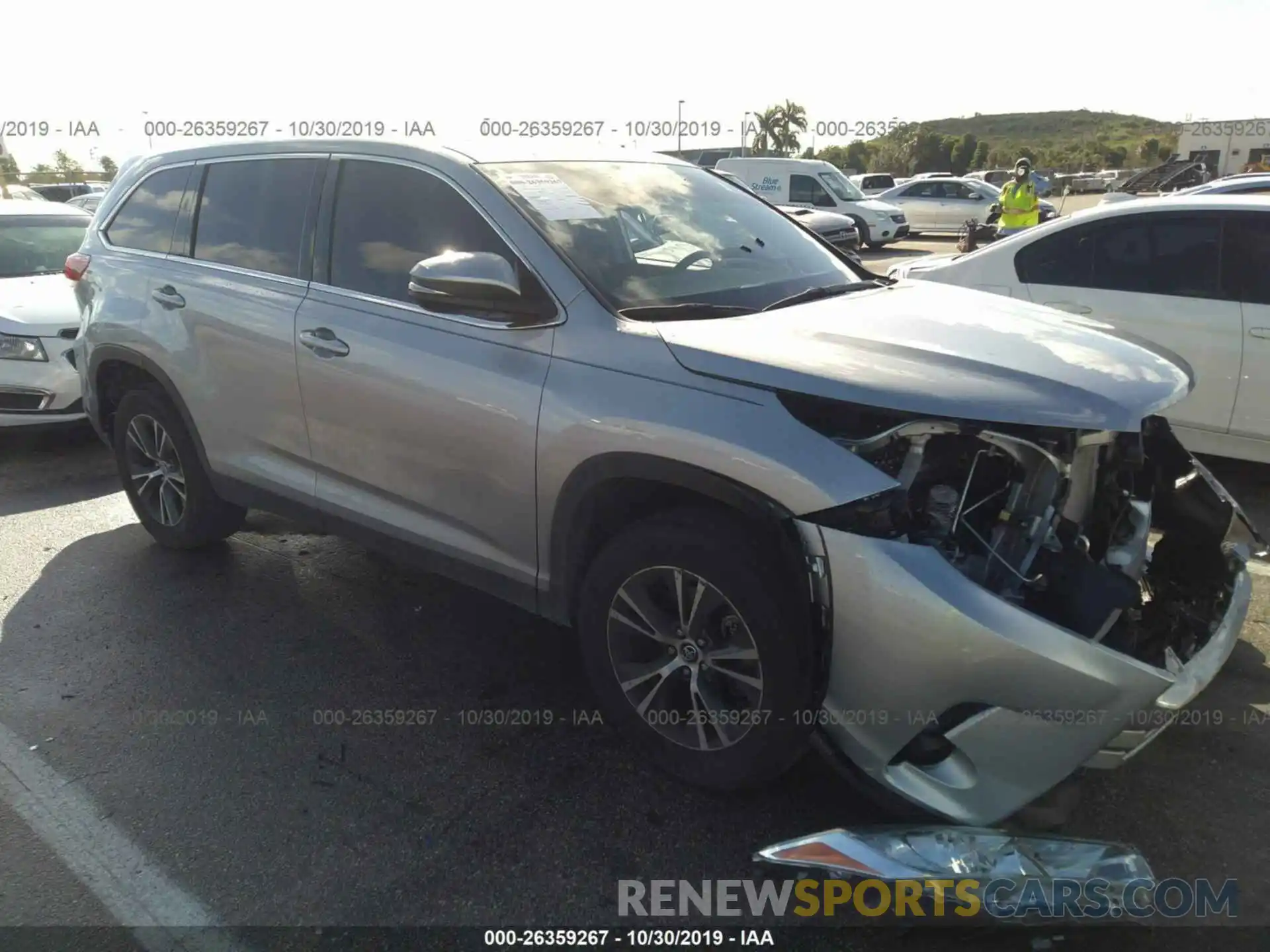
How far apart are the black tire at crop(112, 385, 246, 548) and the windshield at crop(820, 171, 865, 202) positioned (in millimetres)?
18732

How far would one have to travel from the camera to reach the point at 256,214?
3.90 meters

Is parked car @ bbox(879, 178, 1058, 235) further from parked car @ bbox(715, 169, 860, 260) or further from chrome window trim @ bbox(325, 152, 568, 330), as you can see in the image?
chrome window trim @ bbox(325, 152, 568, 330)

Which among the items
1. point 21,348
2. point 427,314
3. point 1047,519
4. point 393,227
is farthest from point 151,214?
point 1047,519

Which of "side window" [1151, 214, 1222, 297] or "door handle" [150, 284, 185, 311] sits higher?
"side window" [1151, 214, 1222, 297]

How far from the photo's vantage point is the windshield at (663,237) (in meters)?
3.01

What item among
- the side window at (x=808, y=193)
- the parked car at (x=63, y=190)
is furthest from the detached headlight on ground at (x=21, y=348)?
the parked car at (x=63, y=190)

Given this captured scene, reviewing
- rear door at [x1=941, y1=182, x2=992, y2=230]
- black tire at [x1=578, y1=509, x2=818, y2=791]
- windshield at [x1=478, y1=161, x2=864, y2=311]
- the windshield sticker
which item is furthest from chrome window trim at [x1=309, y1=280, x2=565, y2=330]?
rear door at [x1=941, y1=182, x2=992, y2=230]

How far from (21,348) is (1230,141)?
50.3 m

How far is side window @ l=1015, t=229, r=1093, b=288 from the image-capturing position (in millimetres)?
5387

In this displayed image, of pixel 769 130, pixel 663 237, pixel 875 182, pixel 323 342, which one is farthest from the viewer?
pixel 769 130

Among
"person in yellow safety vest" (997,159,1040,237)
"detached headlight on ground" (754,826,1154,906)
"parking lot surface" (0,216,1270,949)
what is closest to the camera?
"detached headlight on ground" (754,826,1154,906)

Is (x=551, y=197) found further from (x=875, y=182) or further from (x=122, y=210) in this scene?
(x=875, y=182)

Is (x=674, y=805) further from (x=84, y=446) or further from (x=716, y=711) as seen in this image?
(x=84, y=446)

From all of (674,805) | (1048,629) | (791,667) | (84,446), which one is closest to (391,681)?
(674,805)
